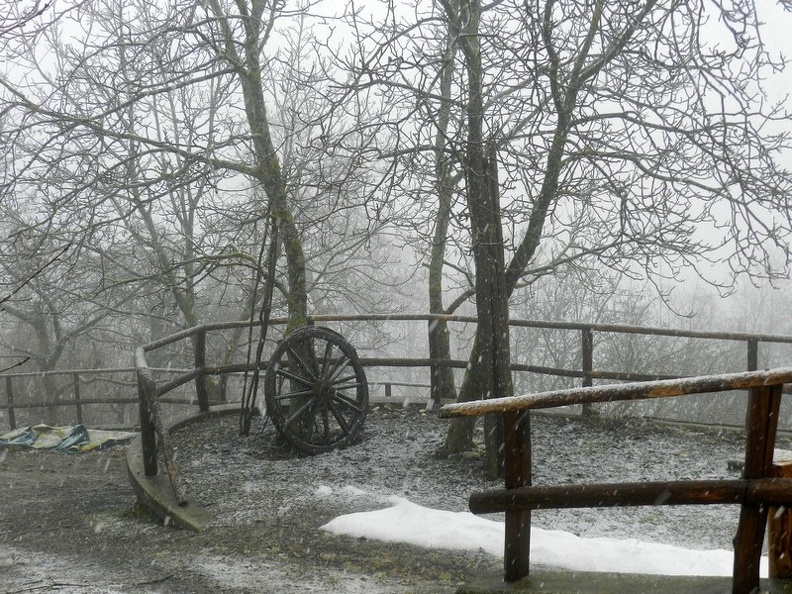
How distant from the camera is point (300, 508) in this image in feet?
20.5

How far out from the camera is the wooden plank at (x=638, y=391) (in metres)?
3.03

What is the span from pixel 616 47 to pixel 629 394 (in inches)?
161

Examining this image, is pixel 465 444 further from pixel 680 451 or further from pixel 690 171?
pixel 690 171

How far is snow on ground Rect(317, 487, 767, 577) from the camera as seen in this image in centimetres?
466

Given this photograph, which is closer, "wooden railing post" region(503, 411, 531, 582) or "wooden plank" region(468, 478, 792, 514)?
"wooden plank" region(468, 478, 792, 514)

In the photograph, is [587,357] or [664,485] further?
[587,357]

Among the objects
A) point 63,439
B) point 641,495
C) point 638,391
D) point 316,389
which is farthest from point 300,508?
point 63,439

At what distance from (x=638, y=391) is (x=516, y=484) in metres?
0.80

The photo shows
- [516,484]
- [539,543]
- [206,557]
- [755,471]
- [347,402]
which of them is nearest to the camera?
[755,471]

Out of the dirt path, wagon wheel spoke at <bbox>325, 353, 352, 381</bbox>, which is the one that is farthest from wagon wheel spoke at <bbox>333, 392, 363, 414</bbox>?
the dirt path

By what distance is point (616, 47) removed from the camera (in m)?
6.55

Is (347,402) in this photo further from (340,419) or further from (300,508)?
(300,508)

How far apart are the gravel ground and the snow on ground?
133 millimetres

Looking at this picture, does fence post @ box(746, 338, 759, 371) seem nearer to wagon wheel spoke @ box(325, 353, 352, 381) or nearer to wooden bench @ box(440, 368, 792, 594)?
wagon wheel spoke @ box(325, 353, 352, 381)
